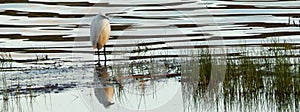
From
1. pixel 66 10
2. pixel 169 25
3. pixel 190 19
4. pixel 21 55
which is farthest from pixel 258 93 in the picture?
pixel 66 10

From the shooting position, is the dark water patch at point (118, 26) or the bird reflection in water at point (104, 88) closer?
the bird reflection in water at point (104, 88)

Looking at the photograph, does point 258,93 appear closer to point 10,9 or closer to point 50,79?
point 50,79

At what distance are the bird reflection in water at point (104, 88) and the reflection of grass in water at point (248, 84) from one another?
1.08 meters

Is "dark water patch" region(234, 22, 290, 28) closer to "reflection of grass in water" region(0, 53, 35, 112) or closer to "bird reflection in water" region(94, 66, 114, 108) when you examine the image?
"bird reflection in water" region(94, 66, 114, 108)

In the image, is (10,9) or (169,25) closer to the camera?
(169,25)

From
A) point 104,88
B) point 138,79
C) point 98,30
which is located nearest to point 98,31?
point 98,30

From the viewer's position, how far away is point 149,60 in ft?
46.8

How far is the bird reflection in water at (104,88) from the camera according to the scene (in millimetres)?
10905

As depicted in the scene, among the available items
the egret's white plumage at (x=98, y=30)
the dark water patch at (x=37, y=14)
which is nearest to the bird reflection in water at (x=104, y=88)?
the egret's white plumage at (x=98, y=30)

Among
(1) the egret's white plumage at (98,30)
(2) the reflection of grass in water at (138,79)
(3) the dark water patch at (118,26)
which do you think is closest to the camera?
(2) the reflection of grass in water at (138,79)

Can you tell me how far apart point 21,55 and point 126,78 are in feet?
13.0

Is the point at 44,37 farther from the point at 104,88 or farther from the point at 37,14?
the point at 104,88

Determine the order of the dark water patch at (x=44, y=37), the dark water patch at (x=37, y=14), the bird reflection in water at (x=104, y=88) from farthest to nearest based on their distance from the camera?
the dark water patch at (x=37, y=14) → the dark water patch at (x=44, y=37) → the bird reflection in water at (x=104, y=88)

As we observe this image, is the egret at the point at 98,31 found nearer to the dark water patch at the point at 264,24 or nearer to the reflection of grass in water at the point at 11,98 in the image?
the reflection of grass in water at the point at 11,98
